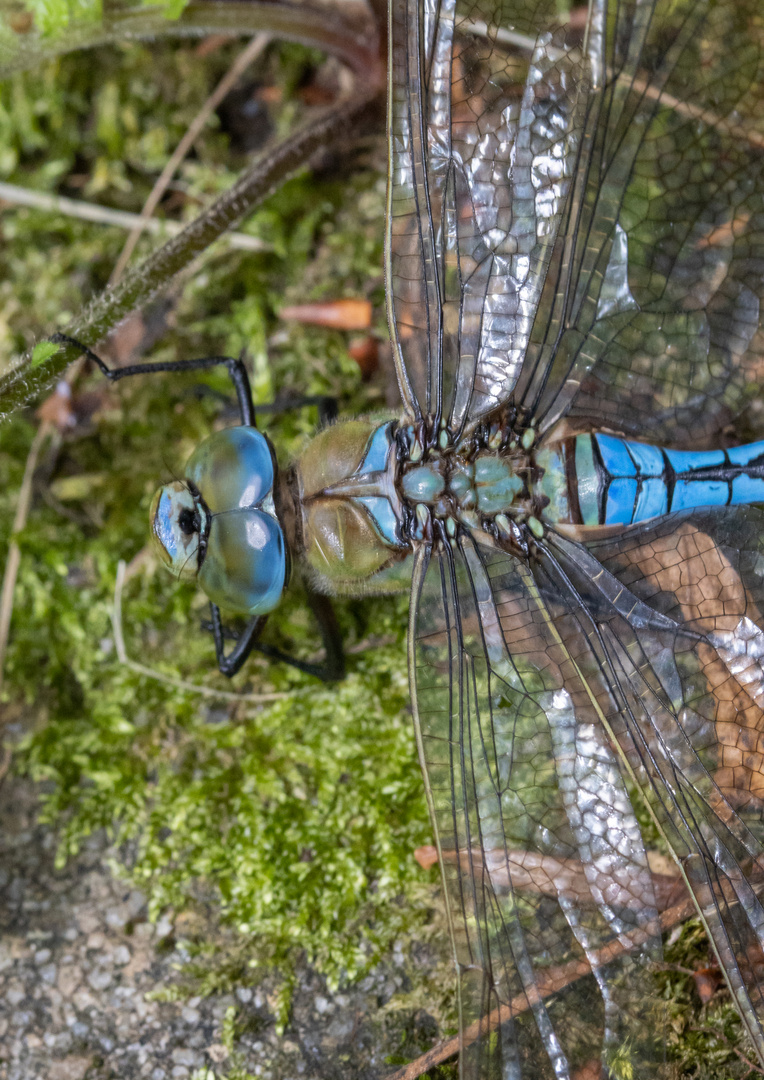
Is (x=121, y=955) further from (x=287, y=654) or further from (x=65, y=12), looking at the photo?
(x=65, y=12)

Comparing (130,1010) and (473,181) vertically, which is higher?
(473,181)

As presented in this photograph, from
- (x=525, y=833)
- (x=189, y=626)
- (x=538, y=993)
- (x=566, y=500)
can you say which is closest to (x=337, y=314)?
(x=566, y=500)

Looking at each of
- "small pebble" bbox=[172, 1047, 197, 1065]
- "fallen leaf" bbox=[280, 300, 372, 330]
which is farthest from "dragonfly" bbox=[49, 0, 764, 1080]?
"small pebble" bbox=[172, 1047, 197, 1065]

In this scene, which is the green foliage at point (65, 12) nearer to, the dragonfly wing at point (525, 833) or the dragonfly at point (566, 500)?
the dragonfly at point (566, 500)

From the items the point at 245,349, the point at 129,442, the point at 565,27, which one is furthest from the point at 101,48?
the point at 565,27

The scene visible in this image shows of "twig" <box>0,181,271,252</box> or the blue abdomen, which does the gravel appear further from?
"twig" <box>0,181,271,252</box>
